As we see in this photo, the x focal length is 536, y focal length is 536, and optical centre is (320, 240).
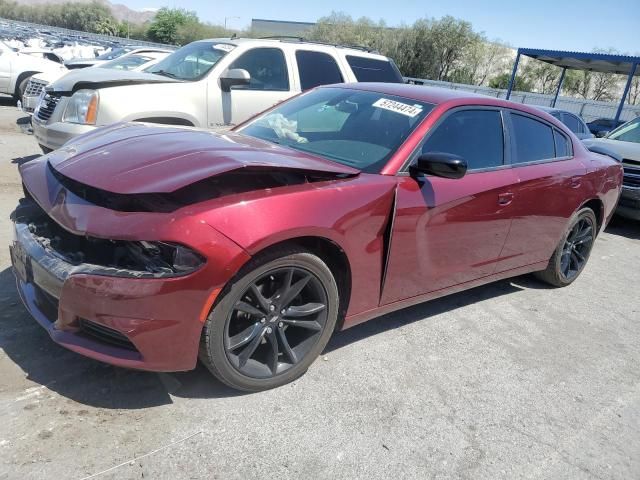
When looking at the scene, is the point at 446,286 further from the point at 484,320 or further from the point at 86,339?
the point at 86,339

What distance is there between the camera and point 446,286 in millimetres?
3744

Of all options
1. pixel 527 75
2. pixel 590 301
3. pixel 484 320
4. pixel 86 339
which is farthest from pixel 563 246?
pixel 527 75

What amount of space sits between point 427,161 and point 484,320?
1653 millimetres

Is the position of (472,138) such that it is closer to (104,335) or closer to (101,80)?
(104,335)

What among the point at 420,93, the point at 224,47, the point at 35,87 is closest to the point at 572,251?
the point at 420,93

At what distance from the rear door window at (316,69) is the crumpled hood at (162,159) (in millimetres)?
3877

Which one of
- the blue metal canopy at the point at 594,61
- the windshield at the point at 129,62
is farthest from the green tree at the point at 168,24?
the windshield at the point at 129,62

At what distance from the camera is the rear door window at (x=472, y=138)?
11.6 feet

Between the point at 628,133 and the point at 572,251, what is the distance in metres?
5.24

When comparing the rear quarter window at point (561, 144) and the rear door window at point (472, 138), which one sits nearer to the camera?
the rear door window at point (472, 138)

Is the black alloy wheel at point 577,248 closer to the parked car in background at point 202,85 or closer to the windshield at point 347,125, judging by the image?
the windshield at point 347,125

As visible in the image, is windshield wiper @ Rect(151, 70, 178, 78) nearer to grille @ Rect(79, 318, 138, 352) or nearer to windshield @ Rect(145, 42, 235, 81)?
windshield @ Rect(145, 42, 235, 81)

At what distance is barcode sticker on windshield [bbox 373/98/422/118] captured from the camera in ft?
11.7

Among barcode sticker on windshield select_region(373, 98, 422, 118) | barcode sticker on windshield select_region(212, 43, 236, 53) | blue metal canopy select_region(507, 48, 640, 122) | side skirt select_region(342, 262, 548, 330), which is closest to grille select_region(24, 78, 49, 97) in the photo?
barcode sticker on windshield select_region(212, 43, 236, 53)
